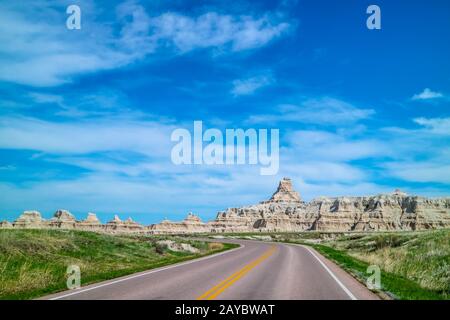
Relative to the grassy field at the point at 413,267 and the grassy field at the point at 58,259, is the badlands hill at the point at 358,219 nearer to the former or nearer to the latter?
the grassy field at the point at 58,259

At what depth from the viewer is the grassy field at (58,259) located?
1518 cm

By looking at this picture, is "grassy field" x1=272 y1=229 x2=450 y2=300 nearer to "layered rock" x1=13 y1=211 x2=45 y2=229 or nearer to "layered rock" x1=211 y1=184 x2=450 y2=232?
"layered rock" x1=13 y1=211 x2=45 y2=229

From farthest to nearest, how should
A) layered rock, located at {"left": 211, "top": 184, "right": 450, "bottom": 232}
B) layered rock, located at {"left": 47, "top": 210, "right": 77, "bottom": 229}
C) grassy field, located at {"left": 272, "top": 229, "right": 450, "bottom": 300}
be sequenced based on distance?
layered rock, located at {"left": 211, "top": 184, "right": 450, "bottom": 232} → layered rock, located at {"left": 47, "top": 210, "right": 77, "bottom": 229} → grassy field, located at {"left": 272, "top": 229, "right": 450, "bottom": 300}

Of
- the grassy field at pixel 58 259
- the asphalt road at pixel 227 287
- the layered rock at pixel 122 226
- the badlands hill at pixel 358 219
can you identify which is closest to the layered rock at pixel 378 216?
the badlands hill at pixel 358 219

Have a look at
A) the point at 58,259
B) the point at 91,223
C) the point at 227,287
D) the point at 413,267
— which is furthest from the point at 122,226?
the point at 227,287

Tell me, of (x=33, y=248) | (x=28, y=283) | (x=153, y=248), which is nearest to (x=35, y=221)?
(x=153, y=248)

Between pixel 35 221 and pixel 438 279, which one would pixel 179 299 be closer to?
pixel 438 279

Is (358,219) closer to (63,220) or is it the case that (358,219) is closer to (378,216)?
(378,216)

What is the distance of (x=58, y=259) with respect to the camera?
2438cm

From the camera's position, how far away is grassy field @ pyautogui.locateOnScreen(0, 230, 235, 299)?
15.2 meters

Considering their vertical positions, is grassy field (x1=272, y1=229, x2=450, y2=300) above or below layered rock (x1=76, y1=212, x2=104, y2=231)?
above

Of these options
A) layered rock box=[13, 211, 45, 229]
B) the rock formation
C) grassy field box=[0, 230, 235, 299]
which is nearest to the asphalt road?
grassy field box=[0, 230, 235, 299]

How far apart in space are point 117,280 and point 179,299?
18.0ft
